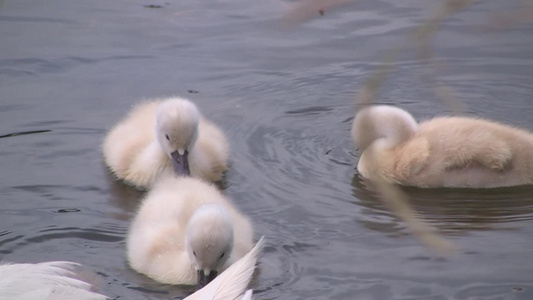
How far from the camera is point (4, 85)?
626 centimetres

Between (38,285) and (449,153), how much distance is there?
2.53m

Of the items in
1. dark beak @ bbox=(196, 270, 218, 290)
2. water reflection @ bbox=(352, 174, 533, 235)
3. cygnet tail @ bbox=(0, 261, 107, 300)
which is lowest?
dark beak @ bbox=(196, 270, 218, 290)

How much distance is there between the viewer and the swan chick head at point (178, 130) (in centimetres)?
490

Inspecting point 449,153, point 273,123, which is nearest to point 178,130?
point 273,123

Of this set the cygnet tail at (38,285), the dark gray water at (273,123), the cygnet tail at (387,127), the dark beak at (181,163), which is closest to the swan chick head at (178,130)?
the dark beak at (181,163)

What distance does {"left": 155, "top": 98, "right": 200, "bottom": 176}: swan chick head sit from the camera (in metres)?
4.90

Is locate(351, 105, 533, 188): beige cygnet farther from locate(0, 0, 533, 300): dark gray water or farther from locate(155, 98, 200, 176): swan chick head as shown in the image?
locate(155, 98, 200, 176): swan chick head

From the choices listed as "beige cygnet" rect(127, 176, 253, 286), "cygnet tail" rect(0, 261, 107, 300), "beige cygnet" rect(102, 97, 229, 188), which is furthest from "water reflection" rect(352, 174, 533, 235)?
"cygnet tail" rect(0, 261, 107, 300)

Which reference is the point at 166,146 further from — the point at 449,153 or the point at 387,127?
the point at 449,153

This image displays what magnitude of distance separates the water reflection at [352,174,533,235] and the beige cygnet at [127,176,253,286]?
0.65 metres

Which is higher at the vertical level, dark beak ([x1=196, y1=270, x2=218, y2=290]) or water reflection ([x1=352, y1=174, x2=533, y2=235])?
water reflection ([x1=352, y1=174, x2=533, y2=235])

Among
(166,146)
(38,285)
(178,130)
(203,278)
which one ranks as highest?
(38,285)

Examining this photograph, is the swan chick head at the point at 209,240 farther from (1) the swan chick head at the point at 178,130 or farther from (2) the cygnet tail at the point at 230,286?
(1) the swan chick head at the point at 178,130

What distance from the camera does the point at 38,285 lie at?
2863mm
